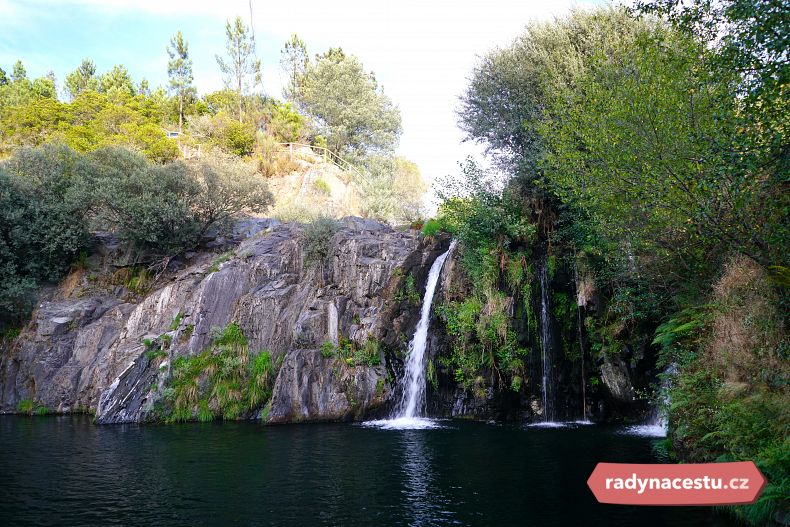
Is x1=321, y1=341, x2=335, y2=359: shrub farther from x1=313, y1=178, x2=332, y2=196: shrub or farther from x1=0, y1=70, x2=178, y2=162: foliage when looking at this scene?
x1=0, y1=70, x2=178, y2=162: foliage

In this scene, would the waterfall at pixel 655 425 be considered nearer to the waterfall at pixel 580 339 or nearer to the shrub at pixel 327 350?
the waterfall at pixel 580 339

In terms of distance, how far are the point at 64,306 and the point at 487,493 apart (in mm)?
28355

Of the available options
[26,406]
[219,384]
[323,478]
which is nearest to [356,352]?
[219,384]

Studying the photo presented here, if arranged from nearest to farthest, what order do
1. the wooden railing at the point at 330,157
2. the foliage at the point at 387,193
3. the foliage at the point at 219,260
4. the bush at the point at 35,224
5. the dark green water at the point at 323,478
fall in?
the dark green water at the point at 323,478 < the foliage at the point at 219,260 < the bush at the point at 35,224 < the foliage at the point at 387,193 < the wooden railing at the point at 330,157

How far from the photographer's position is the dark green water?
34.3 ft

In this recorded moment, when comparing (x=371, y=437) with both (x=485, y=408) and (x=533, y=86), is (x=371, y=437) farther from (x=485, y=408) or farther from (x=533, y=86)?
(x=533, y=86)

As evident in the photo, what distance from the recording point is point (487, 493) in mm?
11672

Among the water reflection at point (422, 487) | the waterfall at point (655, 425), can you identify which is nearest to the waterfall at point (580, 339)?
the waterfall at point (655, 425)

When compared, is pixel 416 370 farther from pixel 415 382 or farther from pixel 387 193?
pixel 387 193

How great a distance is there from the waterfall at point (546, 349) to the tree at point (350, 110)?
121 feet

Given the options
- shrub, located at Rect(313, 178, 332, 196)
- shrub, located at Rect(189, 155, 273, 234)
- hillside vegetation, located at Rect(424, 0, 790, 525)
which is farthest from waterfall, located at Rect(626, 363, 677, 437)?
shrub, located at Rect(313, 178, 332, 196)

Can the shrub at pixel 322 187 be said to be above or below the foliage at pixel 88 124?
below

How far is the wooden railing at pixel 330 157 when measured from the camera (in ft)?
177

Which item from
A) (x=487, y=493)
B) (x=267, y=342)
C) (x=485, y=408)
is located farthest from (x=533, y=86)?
(x=487, y=493)
